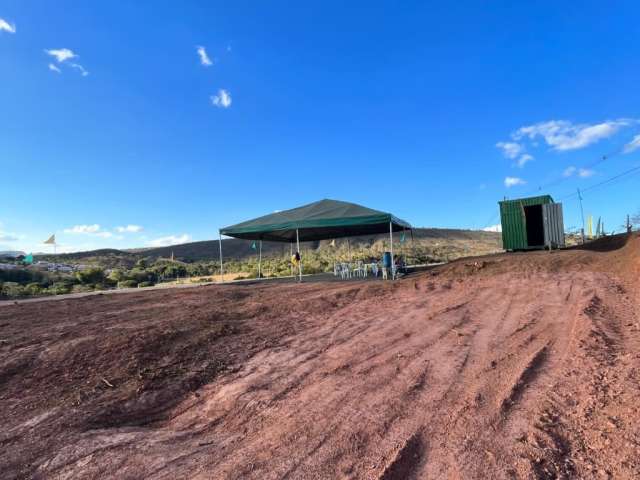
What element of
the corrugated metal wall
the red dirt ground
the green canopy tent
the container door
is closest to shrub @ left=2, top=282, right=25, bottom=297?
the green canopy tent

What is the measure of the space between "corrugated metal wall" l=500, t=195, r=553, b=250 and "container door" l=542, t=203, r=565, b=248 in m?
0.41

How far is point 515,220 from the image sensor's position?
672 inches

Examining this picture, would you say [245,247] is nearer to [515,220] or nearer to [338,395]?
[515,220]

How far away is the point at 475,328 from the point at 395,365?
1.98 metres

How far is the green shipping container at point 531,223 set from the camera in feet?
53.1

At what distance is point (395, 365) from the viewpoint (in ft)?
13.2

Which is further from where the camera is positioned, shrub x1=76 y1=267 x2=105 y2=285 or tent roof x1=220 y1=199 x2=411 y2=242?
Result: shrub x1=76 y1=267 x2=105 y2=285

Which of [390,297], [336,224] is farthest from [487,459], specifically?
[336,224]

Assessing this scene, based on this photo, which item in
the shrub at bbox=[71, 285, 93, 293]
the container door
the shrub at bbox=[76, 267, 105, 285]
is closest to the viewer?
the container door

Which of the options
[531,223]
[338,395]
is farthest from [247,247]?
[338,395]

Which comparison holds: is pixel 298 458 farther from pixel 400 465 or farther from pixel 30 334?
pixel 30 334

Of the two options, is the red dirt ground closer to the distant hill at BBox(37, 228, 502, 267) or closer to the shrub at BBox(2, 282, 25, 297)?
the shrub at BBox(2, 282, 25, 297)

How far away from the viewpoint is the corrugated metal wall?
54.8 feet

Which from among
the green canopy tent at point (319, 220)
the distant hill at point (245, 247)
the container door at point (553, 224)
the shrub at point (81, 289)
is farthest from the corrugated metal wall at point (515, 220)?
the distant hill at point (245, 247)
